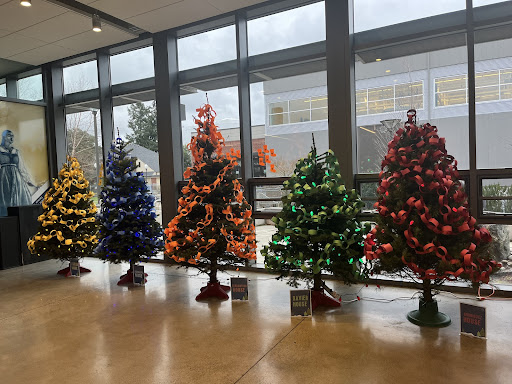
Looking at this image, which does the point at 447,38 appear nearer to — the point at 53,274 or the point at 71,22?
the point at 71,22

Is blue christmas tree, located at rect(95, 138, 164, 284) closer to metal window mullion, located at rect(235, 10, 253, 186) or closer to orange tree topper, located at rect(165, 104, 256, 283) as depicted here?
orange tree topper, located at rect(165, 104, 256, 283)

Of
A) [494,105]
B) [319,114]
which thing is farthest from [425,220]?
[319,114]

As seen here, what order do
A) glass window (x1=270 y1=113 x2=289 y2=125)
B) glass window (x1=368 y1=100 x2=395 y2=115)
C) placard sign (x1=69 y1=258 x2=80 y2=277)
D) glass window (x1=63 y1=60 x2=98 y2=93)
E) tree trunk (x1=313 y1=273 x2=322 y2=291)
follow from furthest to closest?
glass window (x1=63 y1=60 x2=98 y2=93)
placard sign (x1=69 y1=258 x2=80 y2=277)
glass window (x1=270 y1=113 x2=289 y2=125)
glass window (x1=368 y1=100 x2=395 y2=115)
tree trunk (x1=313 y1=273 x2=322 y2=291)

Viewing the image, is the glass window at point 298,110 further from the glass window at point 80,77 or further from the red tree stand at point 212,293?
the glass window at point 80,77

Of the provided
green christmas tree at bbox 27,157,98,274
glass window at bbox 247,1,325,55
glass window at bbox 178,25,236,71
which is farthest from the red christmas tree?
green christmas tree at bbox 27,157,98,274

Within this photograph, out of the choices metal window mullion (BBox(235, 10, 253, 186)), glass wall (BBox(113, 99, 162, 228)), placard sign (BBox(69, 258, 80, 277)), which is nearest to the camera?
metal window mullion (BBox(235, 10, 253, 186))

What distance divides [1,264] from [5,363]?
404 cm

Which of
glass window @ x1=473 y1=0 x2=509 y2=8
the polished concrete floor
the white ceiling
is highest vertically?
the white ceiling

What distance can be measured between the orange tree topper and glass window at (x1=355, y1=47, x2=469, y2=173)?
1.72 metres

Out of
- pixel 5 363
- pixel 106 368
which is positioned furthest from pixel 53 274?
pixel 106 368

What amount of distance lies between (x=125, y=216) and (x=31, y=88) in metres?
4.41

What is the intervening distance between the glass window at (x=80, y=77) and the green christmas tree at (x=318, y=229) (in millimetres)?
5132

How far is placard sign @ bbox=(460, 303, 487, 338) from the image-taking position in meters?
3.11

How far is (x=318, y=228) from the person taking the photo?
12.5ft
